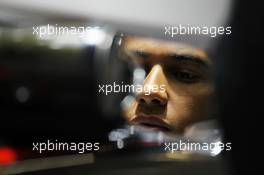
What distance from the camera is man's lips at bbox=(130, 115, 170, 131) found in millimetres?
933

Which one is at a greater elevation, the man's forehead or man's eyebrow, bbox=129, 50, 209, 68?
the man's forehead

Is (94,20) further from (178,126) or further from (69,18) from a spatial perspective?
(178,126)

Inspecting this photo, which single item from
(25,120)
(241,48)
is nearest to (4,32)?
(25,120)

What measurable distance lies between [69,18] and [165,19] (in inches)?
7.2

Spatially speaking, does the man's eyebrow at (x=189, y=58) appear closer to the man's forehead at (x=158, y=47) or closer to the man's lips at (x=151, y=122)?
the man's forehead at (x=158, y=47)

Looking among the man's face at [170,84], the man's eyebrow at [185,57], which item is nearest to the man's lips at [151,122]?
the man's face at [170,84]

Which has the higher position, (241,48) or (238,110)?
(241,48)

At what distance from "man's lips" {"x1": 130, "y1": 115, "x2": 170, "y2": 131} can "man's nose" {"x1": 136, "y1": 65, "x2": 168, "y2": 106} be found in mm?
31

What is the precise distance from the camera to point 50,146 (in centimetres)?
93

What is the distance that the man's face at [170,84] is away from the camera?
0.92 m

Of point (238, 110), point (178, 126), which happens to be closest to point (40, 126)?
point (178, 126)

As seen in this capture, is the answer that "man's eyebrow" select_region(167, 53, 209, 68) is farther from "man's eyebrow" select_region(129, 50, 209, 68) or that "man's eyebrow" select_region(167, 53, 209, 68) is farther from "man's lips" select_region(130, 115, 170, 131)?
"man's lips" select_region(130, 115, 170, 131)

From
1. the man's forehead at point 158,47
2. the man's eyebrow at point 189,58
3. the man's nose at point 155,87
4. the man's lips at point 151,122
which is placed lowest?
the man's lips at point 151,122

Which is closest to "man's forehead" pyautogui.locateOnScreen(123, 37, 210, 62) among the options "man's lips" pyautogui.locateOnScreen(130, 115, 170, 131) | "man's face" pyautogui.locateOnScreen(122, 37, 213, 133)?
"man's face" pyautogui.locateOnScreen(122, 37, 213, 133)
